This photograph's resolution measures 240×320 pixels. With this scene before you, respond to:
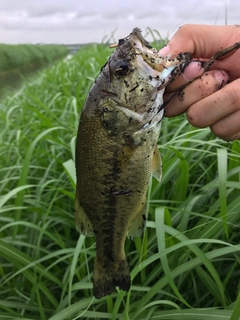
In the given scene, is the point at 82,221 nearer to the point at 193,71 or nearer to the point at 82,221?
the point at 82,221

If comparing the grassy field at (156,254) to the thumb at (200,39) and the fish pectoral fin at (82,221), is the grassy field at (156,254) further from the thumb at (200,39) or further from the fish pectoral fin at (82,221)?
the thumb at (200,39)

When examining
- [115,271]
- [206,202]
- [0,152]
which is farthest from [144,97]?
[0,152]

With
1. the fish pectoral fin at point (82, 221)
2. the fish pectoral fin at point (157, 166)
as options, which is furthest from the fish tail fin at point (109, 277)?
the fish pectoral fin at point (157, 166)

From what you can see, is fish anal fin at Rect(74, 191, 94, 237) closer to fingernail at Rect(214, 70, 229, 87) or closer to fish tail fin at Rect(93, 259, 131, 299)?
fish tail fin at Rect(93, 259, 131, 299)

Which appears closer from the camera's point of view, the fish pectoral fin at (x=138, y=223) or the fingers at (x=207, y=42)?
the fingers at (x=207, y=42)

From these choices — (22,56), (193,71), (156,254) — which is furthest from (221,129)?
(22,56)

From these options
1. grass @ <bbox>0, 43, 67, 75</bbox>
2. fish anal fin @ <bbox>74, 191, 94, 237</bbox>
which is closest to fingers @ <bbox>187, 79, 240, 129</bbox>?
fish anal fin @ <bbox>74, 191, 94, 237</bbox>
